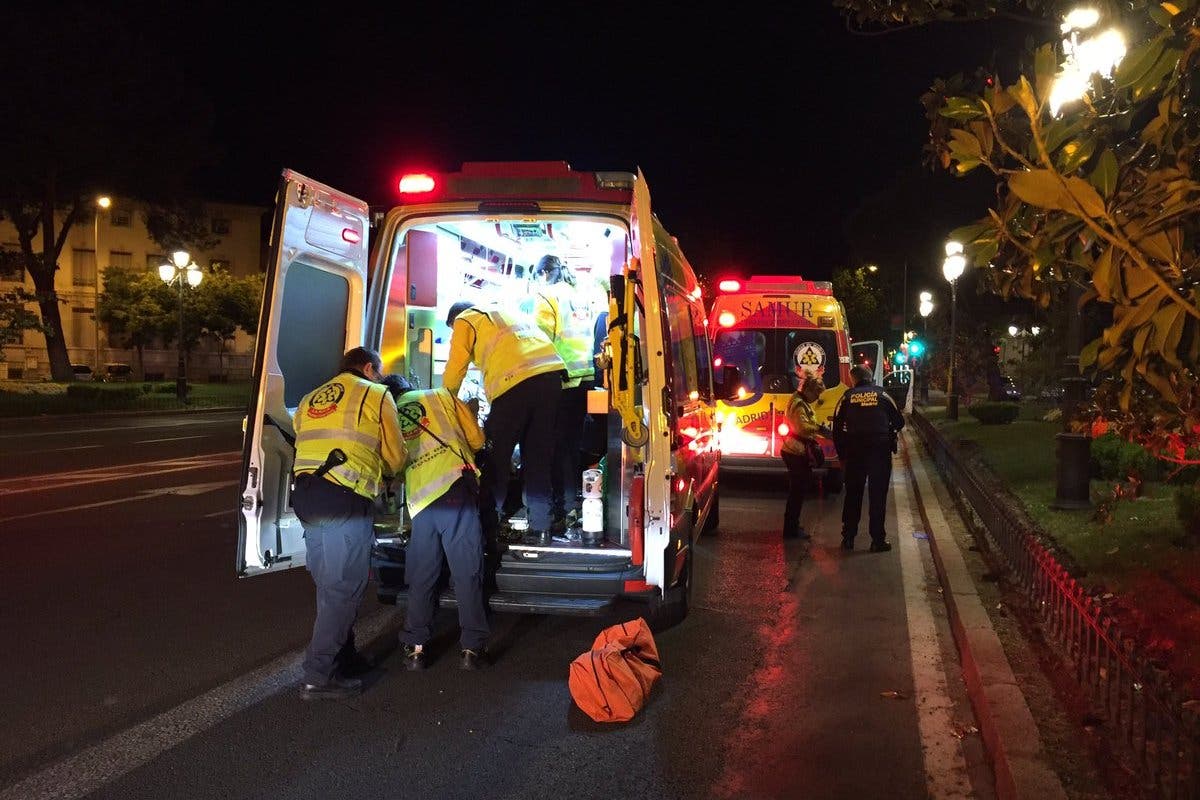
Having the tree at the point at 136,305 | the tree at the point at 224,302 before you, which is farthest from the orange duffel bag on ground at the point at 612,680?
the tree at the point at 136,305

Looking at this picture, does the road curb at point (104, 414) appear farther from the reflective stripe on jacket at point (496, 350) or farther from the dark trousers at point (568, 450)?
the reflective stripe on jacket at point (496, 350)

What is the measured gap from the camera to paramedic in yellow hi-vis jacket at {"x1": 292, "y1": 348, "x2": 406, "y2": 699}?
4.87 meters

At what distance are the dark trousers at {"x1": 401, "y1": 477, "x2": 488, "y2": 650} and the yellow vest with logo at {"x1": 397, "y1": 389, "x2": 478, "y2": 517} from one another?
0.06 meters

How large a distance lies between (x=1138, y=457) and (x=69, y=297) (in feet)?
199

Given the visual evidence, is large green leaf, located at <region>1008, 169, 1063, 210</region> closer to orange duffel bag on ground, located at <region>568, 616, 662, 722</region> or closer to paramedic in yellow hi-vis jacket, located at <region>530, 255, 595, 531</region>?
orange duffel bag on ground, located at <region>568, 616, 662, 722</region>

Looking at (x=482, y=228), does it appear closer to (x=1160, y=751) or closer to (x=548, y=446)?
(x=548, y=446)

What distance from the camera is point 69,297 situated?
58.4 metres

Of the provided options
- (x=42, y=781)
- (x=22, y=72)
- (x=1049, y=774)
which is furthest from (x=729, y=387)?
(x=22, y=72)

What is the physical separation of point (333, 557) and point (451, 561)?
650 millimetres

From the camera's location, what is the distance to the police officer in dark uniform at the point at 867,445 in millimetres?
9062

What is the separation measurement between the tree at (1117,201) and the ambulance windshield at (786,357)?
909 centimetres

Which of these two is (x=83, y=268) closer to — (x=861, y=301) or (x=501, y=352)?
(x=861, y=301)

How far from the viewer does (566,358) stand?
7.95 metres

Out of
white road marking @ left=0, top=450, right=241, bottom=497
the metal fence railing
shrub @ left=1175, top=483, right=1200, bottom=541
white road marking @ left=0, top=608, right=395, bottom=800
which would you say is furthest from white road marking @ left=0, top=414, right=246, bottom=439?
the metal fence railing
